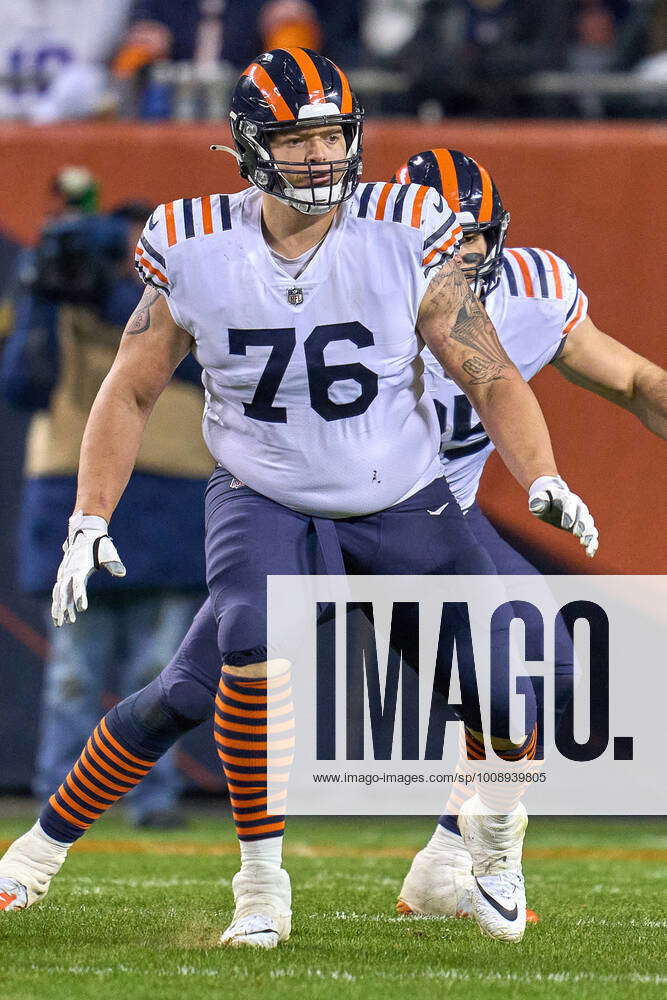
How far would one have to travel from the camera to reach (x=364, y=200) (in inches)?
135

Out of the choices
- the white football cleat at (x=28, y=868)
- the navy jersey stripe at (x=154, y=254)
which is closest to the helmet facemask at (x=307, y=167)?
the navy jersey stripe at (x=154, y=254)

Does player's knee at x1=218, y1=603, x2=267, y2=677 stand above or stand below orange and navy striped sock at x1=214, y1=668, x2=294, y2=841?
above

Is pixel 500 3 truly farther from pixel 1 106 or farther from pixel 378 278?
pixel 378 278

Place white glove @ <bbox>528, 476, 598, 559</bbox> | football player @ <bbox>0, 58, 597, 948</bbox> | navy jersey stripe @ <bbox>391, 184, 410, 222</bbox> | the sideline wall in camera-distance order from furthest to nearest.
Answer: the sideline wall → navy jersey stripe @ <bbox>391, 184, 410, 222</bbox> → football player @ <bbox>0, 58, 597, 948</bbox> → white glove @ <bbox>528, 476, 598, 559</bbox>

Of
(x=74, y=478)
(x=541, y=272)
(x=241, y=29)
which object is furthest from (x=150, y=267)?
(x=241, y=29)

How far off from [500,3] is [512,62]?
2.55 feet

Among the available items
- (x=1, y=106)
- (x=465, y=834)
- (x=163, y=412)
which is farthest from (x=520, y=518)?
(x=1, y=106)

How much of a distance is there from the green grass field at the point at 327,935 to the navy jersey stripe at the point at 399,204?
1574 millimetres

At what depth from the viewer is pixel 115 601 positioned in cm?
614

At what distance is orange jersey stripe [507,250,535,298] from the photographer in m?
4.09

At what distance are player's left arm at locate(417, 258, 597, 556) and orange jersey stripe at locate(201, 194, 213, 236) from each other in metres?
0.50

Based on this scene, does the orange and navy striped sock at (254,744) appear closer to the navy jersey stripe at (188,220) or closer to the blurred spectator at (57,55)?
the navy jersey stripe at (188,220)

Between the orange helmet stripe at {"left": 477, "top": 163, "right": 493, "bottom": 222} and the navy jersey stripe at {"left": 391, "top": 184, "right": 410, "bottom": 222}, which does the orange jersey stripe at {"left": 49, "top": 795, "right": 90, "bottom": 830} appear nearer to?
the navy jersey stripe at {"left": 391, "top": 184, "right": 410, "bottom": 222}

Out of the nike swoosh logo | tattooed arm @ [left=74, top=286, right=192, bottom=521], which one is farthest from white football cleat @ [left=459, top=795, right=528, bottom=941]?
tattooed arm @ [left=74, top=286, right=192, bottom=521]
